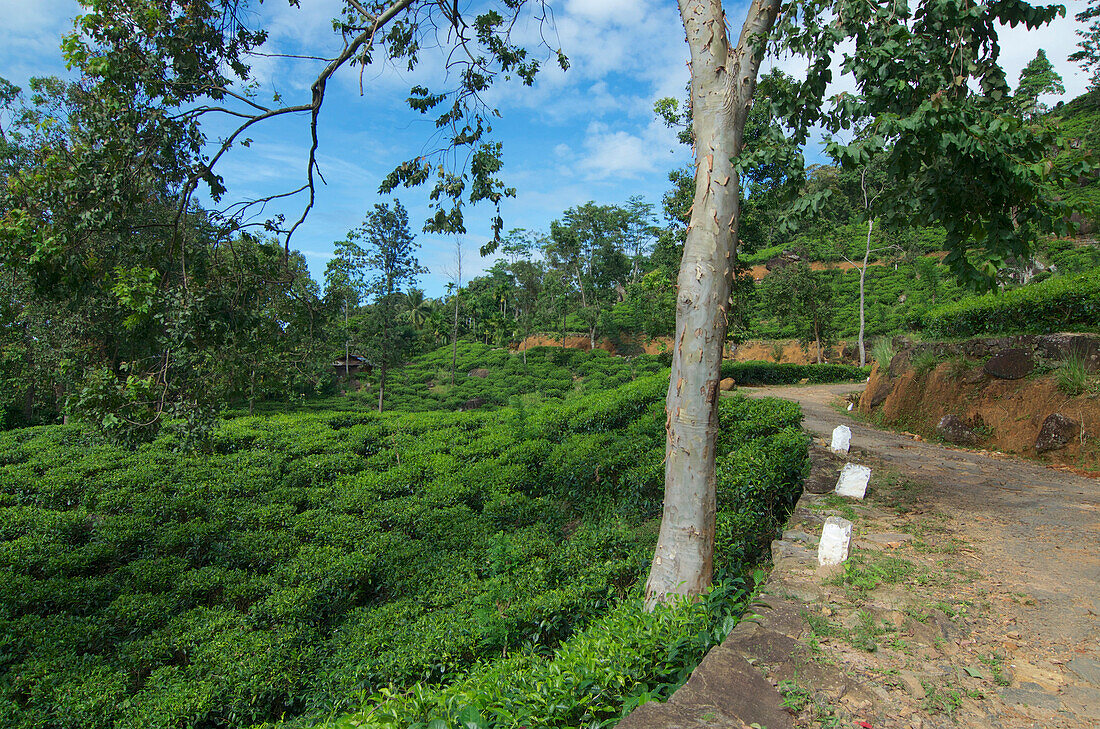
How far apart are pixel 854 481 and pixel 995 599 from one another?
74.8 inches

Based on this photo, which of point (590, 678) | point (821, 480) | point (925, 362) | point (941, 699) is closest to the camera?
point (941, 699)

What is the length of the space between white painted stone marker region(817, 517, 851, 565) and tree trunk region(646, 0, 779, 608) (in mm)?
823

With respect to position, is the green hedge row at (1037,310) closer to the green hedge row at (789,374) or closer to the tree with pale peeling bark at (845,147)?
the tree with pale peeling bark at (845,147)

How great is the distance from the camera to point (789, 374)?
65.2 feet

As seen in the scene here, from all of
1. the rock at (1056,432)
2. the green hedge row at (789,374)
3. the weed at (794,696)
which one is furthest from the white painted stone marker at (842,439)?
the green hedge row at (789,374)

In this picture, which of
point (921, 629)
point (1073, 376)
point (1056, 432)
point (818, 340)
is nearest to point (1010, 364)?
point (1073, 376)

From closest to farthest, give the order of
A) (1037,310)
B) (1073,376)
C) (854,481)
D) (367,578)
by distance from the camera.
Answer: (854,481), (367,578), (1073,376), (1037,310)

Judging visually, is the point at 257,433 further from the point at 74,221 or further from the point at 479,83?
the point at 479,83

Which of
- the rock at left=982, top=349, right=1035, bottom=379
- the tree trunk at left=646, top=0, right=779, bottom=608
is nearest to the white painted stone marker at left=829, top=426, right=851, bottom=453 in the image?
the rock at left=982, top=349, right=1035, bottom=379

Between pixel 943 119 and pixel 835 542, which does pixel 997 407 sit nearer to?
pixel 835 542

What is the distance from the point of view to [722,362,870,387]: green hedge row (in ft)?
64.7

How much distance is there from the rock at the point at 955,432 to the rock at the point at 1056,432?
0.93 metres

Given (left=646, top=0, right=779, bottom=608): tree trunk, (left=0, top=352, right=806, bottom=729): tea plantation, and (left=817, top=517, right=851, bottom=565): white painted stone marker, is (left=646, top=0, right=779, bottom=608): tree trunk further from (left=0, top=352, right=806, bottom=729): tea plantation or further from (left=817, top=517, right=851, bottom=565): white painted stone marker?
(left=817, top=517, right=851, bottom=565): white painted stone marker

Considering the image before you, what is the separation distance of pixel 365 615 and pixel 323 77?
16.6 feet
